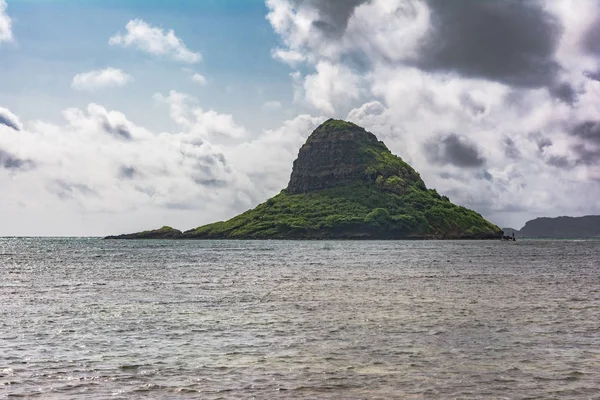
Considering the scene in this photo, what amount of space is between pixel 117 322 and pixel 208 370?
55.2 feet

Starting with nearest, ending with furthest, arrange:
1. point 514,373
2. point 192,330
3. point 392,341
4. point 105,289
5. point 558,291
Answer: point 514,373 < point 392,341 < point 192,330 < point 558,291 < point 105,289

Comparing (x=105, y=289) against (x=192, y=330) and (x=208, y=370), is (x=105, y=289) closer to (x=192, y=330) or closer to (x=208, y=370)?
(x=192, y=330)

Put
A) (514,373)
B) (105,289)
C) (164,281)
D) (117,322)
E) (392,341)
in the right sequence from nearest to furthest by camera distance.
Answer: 1. (514,373)
2. (392,341)
3. (117,322)
4. (105,289)
5. (164,281)

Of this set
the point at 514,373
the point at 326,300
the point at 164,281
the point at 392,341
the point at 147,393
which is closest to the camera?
the point at 147,393

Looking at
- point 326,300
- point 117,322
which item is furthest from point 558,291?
point 117,322

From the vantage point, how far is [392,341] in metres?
33.2

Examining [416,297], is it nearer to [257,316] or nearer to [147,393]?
[257,316]

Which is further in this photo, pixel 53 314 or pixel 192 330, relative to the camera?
pixel 53 314

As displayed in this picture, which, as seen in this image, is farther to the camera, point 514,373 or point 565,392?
point 514,373

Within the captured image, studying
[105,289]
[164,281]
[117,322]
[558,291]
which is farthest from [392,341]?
[164,281]

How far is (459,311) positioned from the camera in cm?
4631

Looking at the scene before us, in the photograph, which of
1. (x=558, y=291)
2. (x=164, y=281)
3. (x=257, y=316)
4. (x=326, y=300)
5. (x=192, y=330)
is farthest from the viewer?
(x=164, y=281)

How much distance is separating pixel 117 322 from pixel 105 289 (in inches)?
1101

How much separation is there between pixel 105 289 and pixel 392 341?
4374cm
